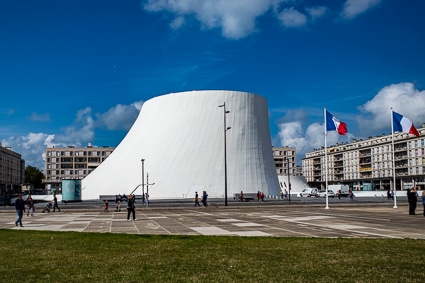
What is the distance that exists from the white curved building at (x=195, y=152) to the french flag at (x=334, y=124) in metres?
20.0

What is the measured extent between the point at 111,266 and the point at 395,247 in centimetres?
616

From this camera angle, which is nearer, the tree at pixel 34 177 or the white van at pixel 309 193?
the white van at pixel 309 193

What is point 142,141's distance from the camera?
5534 centimetres

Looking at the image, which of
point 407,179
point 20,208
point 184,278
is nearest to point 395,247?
point 184,278

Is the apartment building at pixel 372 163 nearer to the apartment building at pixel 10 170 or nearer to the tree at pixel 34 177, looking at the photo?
the apartment building at pixel 10 170

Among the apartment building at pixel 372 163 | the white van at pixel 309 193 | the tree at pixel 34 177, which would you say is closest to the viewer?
the white van at pixel 309 193

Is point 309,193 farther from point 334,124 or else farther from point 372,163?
point 372,163

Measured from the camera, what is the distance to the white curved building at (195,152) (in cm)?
5175

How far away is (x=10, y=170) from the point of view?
121 meters

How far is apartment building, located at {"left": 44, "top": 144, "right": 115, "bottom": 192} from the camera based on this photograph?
420 feet

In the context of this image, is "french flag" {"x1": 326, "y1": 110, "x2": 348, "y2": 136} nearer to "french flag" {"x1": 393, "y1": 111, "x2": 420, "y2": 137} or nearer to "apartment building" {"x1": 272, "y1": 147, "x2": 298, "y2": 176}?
"french flag" {"x1": 393, "y1": 111, "x2": 420, "y2": 137}

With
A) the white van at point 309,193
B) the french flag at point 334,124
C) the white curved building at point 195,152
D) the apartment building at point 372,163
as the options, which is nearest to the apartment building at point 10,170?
the white curved building at point 195,152

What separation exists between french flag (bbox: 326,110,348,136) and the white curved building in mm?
20027

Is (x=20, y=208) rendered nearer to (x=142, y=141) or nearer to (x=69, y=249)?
(x=69, y=249)
